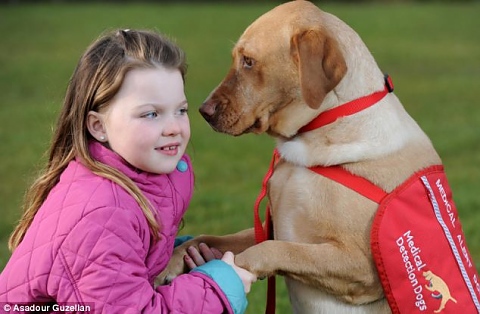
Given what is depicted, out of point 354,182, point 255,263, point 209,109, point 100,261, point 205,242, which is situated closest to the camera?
point 100,261

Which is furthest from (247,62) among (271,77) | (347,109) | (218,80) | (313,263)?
(218,80)

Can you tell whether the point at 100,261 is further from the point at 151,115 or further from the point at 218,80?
the point at 218,80

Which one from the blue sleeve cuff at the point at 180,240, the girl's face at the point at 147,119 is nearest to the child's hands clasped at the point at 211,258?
the blue sleeve cuff at the point at 180,240

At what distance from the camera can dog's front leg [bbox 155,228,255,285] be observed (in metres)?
3.97

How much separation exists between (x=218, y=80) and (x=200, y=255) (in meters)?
12.2

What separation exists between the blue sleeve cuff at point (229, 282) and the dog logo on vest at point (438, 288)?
83 centimetres

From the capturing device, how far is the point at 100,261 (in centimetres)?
323

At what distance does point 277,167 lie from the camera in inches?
170

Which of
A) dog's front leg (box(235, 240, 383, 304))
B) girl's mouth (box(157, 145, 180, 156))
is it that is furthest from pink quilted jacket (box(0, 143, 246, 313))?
dog's front leg (box(235, 240, 383, 304))

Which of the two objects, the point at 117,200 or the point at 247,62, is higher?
the point at 247,62

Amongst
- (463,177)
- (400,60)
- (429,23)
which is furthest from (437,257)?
(429,23)

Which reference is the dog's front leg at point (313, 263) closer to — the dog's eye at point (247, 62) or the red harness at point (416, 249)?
the red harness at point (416, 249)

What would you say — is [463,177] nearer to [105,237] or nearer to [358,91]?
[358,91]

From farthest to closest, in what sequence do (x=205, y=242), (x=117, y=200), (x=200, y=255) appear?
(x=205, y=242)
(x=200, y=255)
(x=117, y=200)
